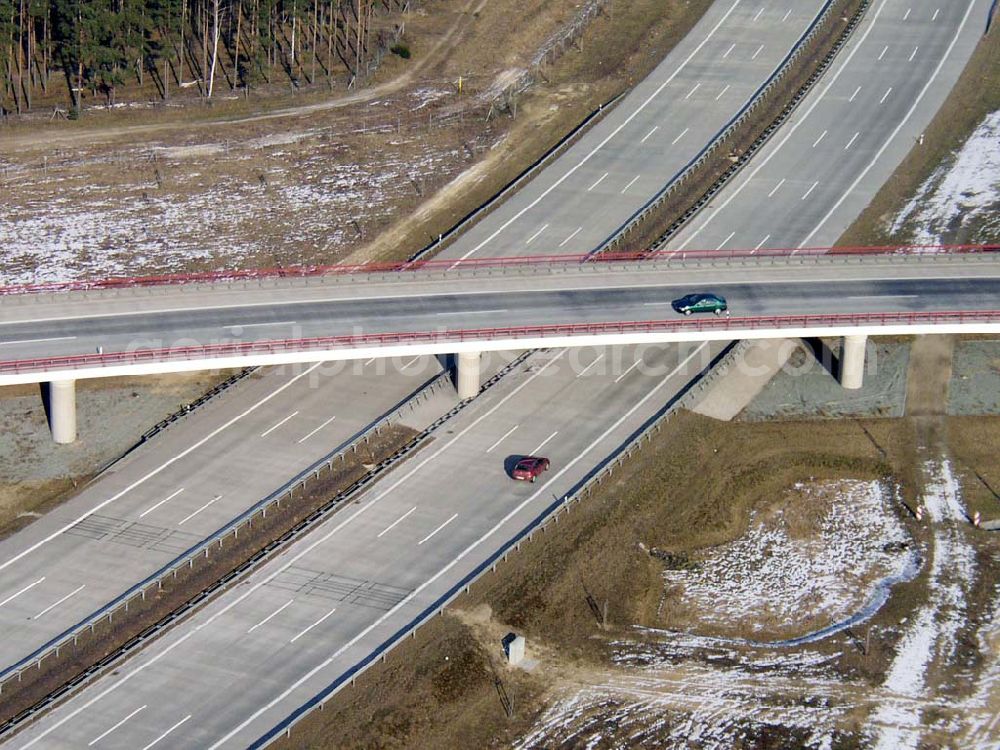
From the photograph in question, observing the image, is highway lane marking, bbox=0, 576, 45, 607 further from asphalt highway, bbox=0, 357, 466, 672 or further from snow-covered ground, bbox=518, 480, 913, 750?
snow-covered ground, bbox=518, 480, 913, 750

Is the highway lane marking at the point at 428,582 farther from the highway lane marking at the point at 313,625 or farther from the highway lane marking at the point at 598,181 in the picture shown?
the highway lane marking at the point at 598,181

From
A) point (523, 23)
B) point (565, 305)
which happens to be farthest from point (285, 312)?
point (523, 23)

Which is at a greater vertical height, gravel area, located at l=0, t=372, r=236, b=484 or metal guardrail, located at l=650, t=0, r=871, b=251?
metal guardrail, located at l=650, t=0, r=871, b=251

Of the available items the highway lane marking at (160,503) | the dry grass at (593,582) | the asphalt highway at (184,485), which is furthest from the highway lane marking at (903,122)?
the highway lane marking at (160,503)

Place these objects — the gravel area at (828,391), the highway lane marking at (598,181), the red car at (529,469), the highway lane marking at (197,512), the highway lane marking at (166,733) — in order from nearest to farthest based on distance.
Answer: the highway lane marking at (166,733) → the highway lane marking at (197,512) → the red car at (529,469) → the gravel area at (828,391) → the highway lane marking at (598,181)

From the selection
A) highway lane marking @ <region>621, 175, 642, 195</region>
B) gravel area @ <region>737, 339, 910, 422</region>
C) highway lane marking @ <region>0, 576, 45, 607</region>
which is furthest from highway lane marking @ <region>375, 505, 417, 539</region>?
highway lane marking @ <region>621, 175, 642, 195</region>

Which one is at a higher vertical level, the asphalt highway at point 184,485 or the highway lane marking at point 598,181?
the highway lane marking at point 598,181

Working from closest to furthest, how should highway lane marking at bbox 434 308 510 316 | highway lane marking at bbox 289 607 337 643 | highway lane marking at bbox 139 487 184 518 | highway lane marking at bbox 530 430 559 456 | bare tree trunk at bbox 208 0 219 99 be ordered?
highway lane marking at bbox 289 607 337 643
highway lane marking at bbox 139 487 184 518
highway lane marking at bbox 530 430 559 456
highway lane marking at bbox 434 308 510 316
bare tree trunk at bbox 208 0 219 99
